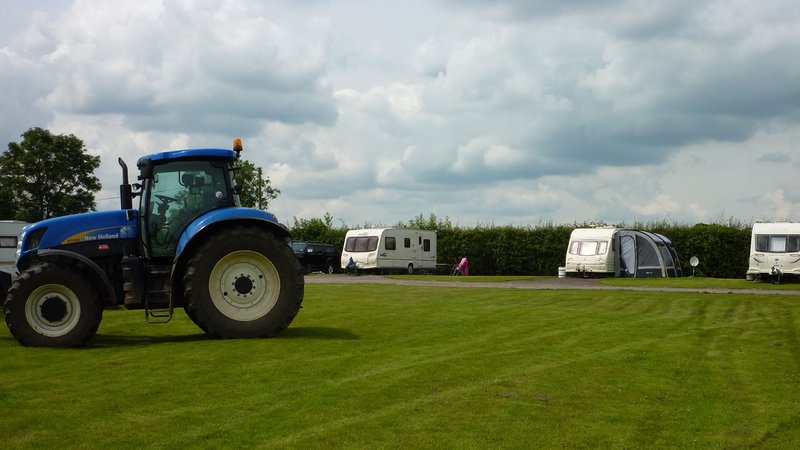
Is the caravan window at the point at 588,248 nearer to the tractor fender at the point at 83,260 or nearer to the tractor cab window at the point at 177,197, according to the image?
the tractor cab window at the point at 177,197

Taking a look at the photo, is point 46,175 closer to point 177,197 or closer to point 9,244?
point 9,244

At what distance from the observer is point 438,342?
12.9 meters

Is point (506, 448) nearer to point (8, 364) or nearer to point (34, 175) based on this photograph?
point (8, 364)

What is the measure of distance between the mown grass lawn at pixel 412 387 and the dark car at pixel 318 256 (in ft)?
116

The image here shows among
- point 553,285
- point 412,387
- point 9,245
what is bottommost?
point 412,387

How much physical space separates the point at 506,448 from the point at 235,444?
6.79 feet

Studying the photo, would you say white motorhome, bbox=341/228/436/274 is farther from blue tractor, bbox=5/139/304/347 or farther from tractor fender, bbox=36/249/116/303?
tractor fender, bbox=36/249/116/303

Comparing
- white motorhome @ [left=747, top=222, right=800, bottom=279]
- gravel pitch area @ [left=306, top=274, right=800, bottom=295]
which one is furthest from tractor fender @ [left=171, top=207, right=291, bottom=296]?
white motorhome @ [left=747, top=222, right=800, bottom=279]

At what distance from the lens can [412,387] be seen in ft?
30.3

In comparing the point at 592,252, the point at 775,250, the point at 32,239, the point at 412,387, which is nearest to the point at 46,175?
the point at 592,252

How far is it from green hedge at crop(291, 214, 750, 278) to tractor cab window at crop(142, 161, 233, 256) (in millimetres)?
36044

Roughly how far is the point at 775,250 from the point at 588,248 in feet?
27.5

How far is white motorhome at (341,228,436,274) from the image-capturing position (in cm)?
4816

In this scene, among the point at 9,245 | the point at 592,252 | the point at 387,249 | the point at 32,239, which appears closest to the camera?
the point at 32,239
